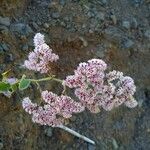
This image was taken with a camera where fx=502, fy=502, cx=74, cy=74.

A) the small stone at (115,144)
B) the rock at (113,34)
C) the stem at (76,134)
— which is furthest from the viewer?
the rock at (113,34)

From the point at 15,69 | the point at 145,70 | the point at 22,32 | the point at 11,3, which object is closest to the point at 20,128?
the point at 15,69

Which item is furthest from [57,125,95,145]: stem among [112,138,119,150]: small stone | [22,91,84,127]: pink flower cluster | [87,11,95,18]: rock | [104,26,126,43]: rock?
[22,91,84,127]: pink flower cluster

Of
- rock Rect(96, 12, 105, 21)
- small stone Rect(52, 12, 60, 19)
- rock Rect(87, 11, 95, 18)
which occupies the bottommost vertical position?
rock Rect(96, 12, 105, 21)

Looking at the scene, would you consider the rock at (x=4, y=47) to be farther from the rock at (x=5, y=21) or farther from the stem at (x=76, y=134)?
the stem at (x=76, y=134)

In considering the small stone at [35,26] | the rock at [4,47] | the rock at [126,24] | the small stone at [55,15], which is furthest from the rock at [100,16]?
the rock at [4,47]

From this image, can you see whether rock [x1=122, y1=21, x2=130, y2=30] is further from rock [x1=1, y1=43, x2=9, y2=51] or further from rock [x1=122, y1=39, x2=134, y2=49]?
rock [x1=1, y1=43, x2=9, y2=51]

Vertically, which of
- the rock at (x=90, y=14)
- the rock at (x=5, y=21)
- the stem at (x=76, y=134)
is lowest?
the stem at (x=76, y=134)

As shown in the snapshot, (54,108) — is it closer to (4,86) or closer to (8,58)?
(4,86)

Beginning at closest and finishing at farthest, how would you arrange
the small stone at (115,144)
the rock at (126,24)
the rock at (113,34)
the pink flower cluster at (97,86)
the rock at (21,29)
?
1. the pink flower cluster at (97,86)
2. the rock at (21,29)
3. the small stone at (115,144)
4. the rock at (113,34)
5. the rock at (126,24)
